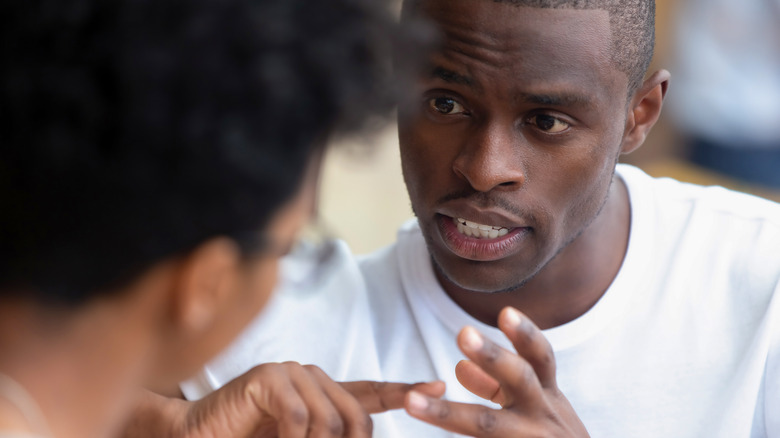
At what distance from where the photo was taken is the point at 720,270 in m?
1.48

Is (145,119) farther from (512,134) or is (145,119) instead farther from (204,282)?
(512,134)

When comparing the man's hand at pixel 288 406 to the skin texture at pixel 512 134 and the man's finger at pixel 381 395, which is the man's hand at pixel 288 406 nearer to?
the man's finger at pixel 381 395

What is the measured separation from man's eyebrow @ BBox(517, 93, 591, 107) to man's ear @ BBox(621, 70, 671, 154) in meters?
0.19

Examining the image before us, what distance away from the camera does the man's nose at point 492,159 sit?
1.25 m

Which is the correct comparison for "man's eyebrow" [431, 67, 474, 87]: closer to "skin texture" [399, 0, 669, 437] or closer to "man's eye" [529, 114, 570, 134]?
"skin texture" [399, 0, 669, 437]

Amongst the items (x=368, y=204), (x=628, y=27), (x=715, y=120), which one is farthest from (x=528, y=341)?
(x=715, y=120)

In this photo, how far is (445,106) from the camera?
1.33 metres

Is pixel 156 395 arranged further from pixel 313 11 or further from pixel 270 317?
pixel 313 11

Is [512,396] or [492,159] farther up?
[492,159]

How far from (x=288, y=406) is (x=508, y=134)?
500 millimetres

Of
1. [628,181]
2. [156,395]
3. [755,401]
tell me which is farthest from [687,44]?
[156,395]

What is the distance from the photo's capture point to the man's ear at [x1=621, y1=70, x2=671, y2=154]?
1.46 m

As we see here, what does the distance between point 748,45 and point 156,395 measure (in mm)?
2818

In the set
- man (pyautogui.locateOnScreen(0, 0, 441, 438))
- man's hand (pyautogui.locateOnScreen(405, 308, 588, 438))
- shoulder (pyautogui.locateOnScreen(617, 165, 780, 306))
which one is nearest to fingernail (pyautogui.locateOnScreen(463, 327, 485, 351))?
man's hand (pyautogui.locateOnScreen(405, 308, 588, 438))
